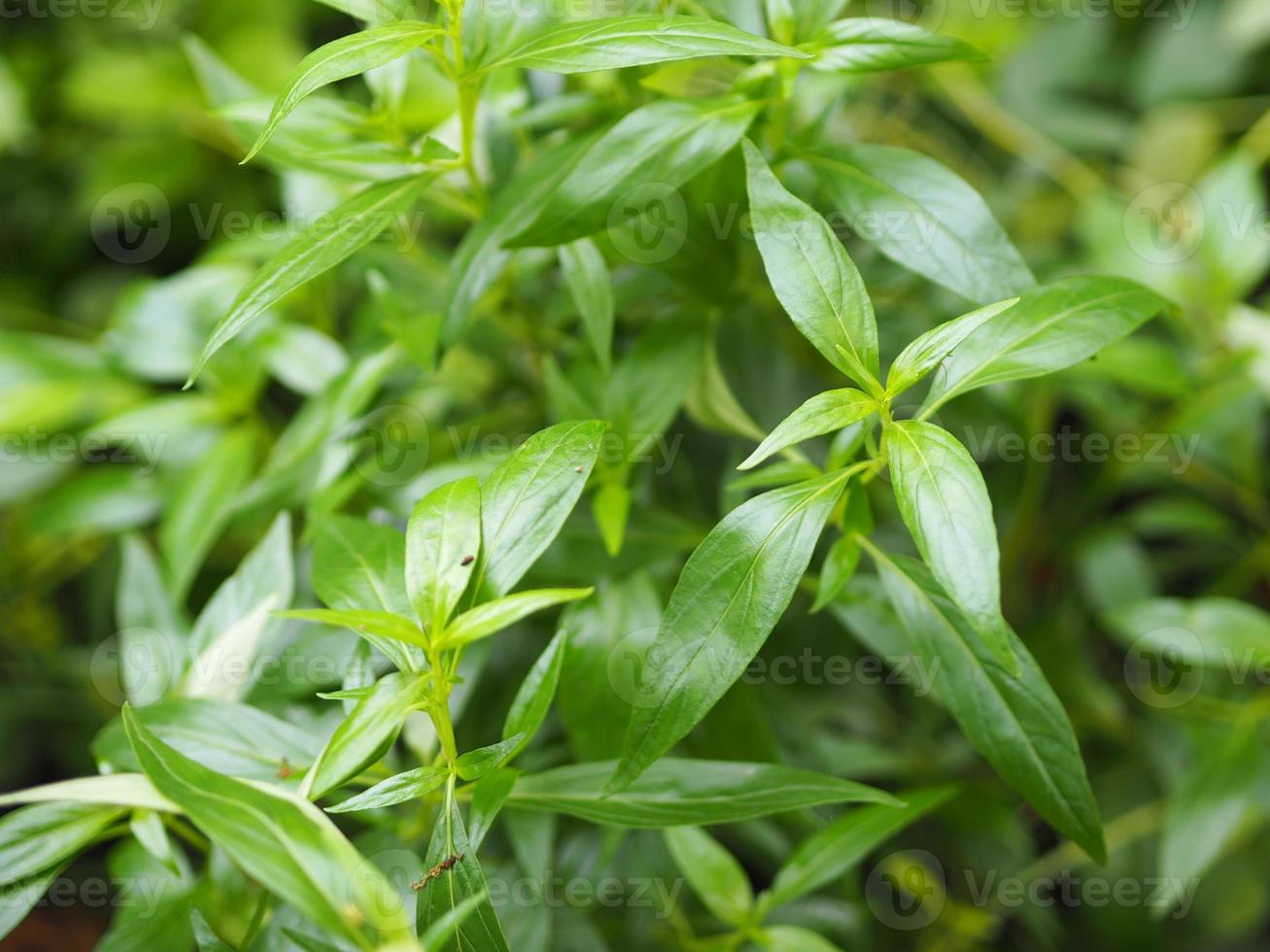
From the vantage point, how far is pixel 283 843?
0.46 m

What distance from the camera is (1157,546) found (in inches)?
48.6

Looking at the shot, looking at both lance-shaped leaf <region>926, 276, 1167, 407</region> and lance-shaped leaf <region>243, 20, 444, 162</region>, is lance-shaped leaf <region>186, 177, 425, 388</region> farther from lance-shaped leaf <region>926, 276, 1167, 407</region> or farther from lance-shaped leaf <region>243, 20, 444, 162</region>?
lance-shaped leaf <region>926, 276, 1167, 407</region>

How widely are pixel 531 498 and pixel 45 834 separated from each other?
1.16ft

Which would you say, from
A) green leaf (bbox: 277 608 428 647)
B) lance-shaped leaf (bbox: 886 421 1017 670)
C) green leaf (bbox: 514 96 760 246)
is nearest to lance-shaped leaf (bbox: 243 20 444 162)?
green leaf (bbox: 514 96 760 246)

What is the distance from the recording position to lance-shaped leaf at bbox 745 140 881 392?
0.56 m

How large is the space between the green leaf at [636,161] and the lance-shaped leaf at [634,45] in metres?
0.08

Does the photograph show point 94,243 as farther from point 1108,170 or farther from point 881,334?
point 1108,170

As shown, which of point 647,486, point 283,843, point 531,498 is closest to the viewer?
point 283,843

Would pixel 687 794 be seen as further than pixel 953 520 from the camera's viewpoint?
Yes

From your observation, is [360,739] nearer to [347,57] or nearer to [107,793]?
[107,793]

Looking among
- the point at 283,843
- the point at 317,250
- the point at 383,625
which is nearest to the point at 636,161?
the point at 317,250

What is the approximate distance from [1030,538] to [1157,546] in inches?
9.5

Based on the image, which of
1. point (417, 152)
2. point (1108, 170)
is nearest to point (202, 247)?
point (417, 152)

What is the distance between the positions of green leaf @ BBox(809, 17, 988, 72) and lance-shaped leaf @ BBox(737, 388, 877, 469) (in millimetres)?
199
